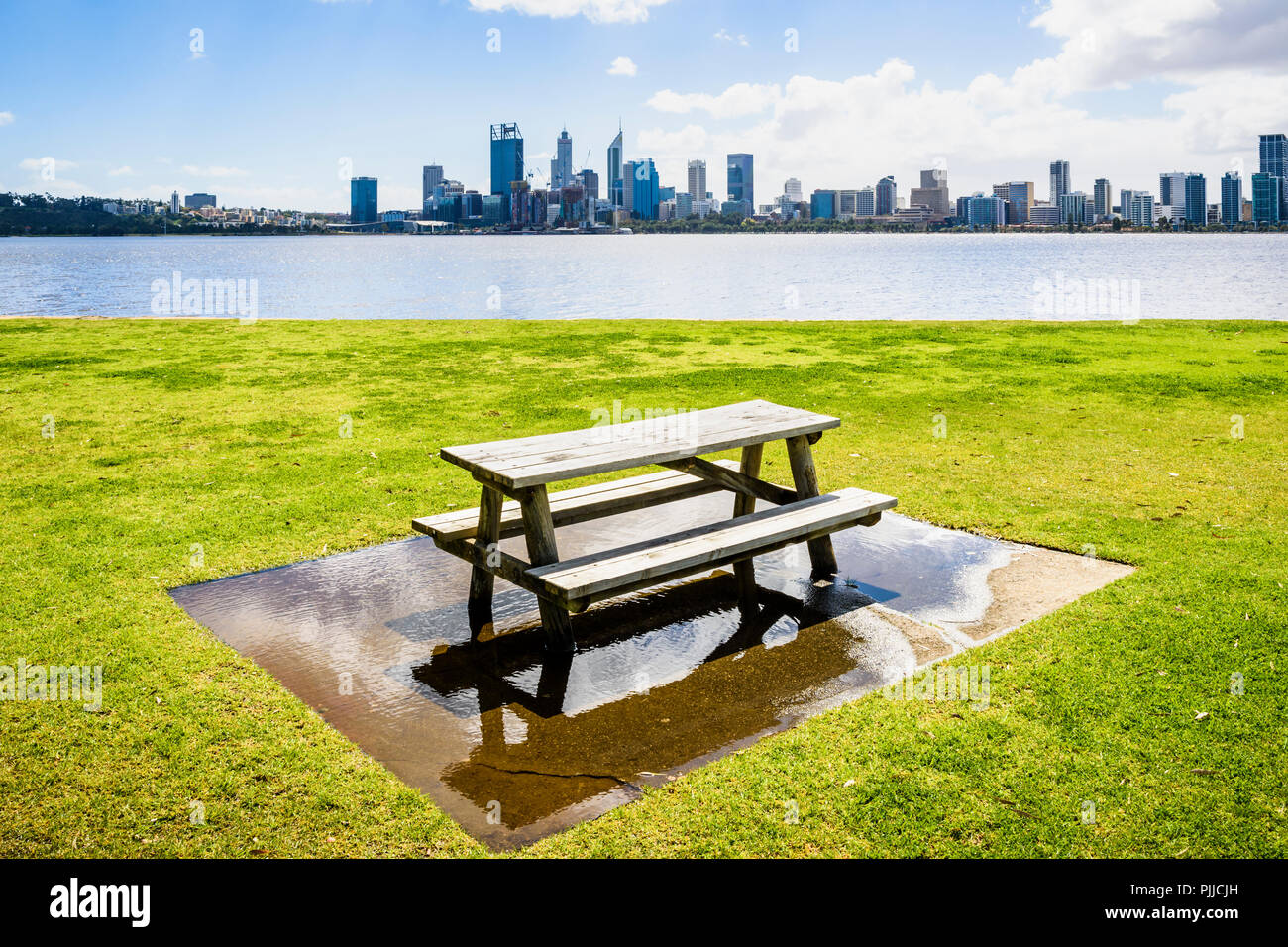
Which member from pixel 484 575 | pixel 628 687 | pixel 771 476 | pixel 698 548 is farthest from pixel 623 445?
pixel 771 476

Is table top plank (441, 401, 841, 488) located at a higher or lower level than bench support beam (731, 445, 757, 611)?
higher

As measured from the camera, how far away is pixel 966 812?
4.35 metres

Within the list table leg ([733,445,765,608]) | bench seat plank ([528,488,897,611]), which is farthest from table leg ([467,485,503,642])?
table leg ([733,445,765,608])

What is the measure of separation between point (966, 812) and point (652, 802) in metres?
1.36

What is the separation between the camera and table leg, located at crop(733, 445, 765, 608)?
7133mm

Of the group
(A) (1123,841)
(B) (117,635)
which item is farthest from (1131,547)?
(B) (117,635)

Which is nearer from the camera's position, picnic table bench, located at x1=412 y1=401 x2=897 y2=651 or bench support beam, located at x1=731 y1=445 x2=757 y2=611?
picnic table bench, located at x1=412 y1=401 x2=897 y2=651

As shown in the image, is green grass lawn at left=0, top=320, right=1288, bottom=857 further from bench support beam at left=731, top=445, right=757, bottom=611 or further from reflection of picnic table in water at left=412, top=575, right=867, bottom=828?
bench support beam at left=731, top=445, right=757, bottom=611

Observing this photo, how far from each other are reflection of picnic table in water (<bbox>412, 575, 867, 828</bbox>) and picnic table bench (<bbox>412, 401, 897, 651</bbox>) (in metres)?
0.33

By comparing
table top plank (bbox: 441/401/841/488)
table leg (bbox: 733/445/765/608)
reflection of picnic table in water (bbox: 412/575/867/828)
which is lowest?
reflection of picnic table in water (bbox: 412/575/867/828)

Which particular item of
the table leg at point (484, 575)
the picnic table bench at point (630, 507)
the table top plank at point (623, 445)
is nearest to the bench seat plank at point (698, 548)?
the picnic table bench at point (630, 507)
